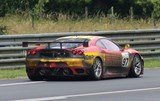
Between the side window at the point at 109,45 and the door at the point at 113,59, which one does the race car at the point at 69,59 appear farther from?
the side window at the point at 109,45

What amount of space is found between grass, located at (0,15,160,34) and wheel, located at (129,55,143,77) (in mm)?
8715

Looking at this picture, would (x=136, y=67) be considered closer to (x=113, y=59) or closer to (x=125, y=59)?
(x=125, y=59)

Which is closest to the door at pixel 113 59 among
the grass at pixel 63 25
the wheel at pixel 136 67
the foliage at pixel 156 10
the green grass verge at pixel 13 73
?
the wheel at pixel 136 67

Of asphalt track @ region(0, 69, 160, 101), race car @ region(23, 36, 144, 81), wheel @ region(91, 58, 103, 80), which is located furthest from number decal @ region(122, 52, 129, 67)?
wheel @ region(91, 58, 103, 80)

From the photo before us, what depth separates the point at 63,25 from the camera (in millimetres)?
30547

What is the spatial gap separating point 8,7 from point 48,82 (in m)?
21.4

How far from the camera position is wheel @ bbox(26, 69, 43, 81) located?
18.0 metres

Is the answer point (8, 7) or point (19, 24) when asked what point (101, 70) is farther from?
point (8, 7)

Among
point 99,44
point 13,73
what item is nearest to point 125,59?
point 99,44

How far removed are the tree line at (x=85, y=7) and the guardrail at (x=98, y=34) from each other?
11.0 meters

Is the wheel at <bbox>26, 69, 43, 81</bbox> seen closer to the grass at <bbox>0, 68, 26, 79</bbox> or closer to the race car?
the race car

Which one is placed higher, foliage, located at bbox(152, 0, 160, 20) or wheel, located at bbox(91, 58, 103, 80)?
foliage, located at bbox(152, 0, 160, 20)

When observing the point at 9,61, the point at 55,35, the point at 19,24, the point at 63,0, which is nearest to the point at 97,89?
the point at 9,61

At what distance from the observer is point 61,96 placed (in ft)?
46.1
